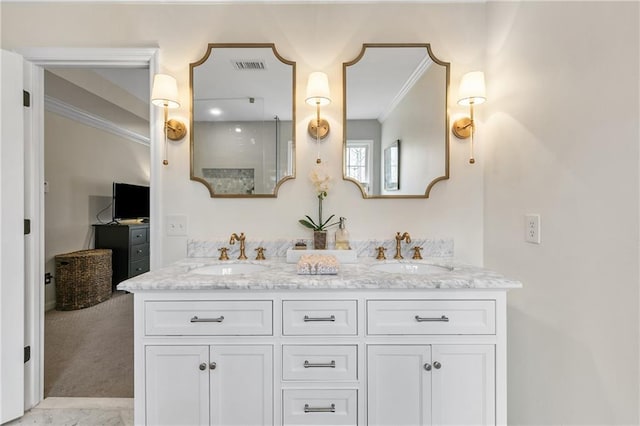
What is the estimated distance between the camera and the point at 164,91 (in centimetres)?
177

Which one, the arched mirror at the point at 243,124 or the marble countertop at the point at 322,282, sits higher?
the arched mirror at the point at 243,124

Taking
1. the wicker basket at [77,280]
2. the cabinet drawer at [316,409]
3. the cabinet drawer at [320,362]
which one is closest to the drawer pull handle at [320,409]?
the cabinet drawer at [316,409]

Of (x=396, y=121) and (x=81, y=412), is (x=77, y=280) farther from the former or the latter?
(x=396, y=121)

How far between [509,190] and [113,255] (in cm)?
466

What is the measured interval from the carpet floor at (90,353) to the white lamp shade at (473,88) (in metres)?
Result: 2.77

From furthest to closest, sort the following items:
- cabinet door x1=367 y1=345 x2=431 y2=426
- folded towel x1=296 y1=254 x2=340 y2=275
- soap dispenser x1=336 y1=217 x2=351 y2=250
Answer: soap dispenser x1=336 y1=217 x2=351 y2=250 < folded towel x1=296 y1=254 x2=340 y2=275 < cabinet door x1=367 y1=345 x2=431 y2=426

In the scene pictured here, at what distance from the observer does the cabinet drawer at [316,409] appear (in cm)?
130

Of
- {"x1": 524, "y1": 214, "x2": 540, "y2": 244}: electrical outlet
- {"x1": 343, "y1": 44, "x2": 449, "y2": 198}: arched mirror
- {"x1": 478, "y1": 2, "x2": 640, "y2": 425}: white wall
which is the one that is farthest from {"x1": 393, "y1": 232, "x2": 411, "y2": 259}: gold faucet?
{"x1": 524, "y1": 214, "x2": 540, "y2": 244}: electrical outlet

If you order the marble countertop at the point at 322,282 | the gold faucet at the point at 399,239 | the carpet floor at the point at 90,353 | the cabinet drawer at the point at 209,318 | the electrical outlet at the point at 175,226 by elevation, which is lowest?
the carpet floor at the point at 90,353

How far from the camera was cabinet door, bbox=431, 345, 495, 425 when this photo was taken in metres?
1.30

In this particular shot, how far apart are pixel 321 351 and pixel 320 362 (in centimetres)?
5

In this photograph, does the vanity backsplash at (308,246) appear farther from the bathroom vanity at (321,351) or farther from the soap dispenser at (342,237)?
the bathroom vanity at (321,351)

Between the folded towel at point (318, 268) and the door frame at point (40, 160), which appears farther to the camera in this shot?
the door frame at point (40, 160)

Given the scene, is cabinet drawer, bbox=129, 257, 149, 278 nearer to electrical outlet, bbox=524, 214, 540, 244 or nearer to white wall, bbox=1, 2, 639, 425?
white wall, bbox=1, 2, 639, 425
